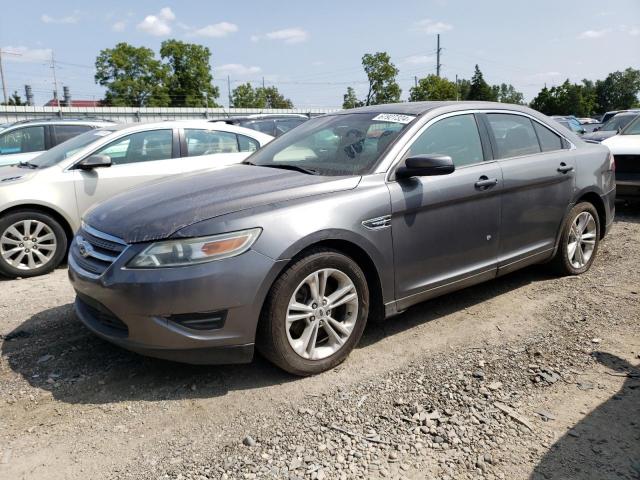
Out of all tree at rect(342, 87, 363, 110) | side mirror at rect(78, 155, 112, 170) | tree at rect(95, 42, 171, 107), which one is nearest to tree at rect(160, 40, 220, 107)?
tree at rect(95, 42, 171, 107)

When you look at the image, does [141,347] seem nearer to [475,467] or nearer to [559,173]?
[475,467]

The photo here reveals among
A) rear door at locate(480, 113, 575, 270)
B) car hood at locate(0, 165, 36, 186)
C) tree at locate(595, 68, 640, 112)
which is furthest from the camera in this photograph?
tree at locate(595, 68, 640, 112)

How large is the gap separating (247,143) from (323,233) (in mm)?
4368

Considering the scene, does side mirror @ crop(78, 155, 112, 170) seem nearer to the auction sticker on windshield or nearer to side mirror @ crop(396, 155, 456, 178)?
the auction sticker on windshield

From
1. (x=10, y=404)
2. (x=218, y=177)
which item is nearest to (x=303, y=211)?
(x=218, y=177)

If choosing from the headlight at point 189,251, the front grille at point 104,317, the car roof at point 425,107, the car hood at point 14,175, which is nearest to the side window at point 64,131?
the car hood at point 14,175

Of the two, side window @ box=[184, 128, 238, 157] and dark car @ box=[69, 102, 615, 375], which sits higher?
side window @ box=[184, 128, 238, 157]

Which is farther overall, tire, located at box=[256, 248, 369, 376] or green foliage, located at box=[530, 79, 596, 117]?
green foliage, located at box=[530, 79, 596, 117]

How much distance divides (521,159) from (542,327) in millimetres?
1371

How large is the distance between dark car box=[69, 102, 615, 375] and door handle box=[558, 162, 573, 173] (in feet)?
0.11

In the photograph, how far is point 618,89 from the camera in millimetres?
92062

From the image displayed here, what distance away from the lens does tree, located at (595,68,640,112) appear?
296 ft

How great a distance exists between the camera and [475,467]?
2449 millimetres

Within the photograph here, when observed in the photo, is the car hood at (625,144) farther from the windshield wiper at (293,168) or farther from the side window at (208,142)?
the windshield wiper at (293,168)
